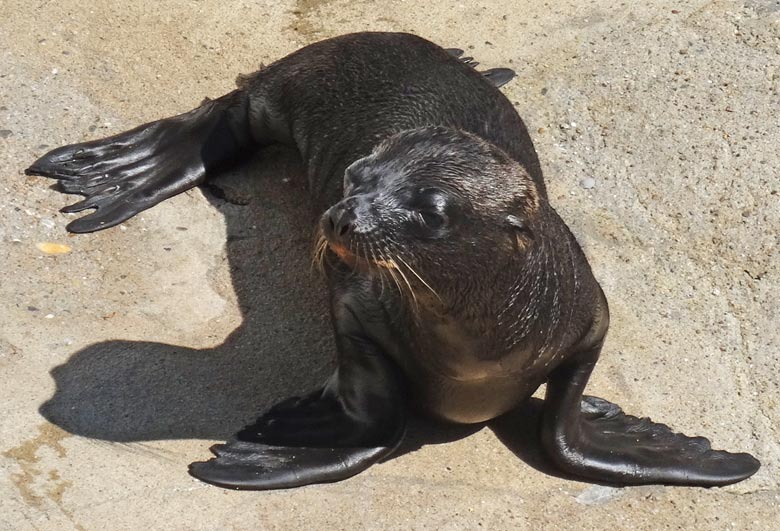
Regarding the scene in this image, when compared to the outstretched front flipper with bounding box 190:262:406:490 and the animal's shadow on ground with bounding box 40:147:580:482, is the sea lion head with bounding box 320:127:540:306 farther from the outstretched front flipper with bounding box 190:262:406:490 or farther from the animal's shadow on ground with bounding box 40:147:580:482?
the animal's shadow on ground with bounding box 40:147:580:482

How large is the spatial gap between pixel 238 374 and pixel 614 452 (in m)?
1.60

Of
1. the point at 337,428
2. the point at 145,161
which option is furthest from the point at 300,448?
the point at 145,161

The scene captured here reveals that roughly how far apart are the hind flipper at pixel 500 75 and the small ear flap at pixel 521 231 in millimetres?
2898

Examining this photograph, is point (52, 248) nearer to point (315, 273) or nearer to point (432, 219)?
point (315, 273)

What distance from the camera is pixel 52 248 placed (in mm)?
5988

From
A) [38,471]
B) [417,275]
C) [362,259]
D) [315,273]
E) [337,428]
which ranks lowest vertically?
[337,428]

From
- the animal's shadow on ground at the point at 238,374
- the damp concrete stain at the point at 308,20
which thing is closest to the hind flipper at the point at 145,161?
the animal's shadow on ground at the point at 238,374

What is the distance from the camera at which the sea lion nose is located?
4168 millimetres

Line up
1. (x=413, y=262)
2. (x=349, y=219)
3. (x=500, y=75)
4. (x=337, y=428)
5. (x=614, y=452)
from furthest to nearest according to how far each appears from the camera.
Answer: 1. (x=500, y=75)
2. (x=614, y=452)
3. (x=337, y=428)
4. (x=413, y=262)
5. (x=349, y=219)

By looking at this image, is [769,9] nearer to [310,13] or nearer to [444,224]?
[310,13]

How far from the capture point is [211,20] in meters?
7.82

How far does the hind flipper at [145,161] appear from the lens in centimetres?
630

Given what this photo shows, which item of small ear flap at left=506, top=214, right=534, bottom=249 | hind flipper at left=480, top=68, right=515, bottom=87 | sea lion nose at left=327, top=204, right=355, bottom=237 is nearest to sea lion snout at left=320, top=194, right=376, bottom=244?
sea lion nose at left=327, top=204, right=355, bottom=237

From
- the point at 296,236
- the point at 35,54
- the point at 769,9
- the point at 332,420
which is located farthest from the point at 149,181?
the point at 769,9
